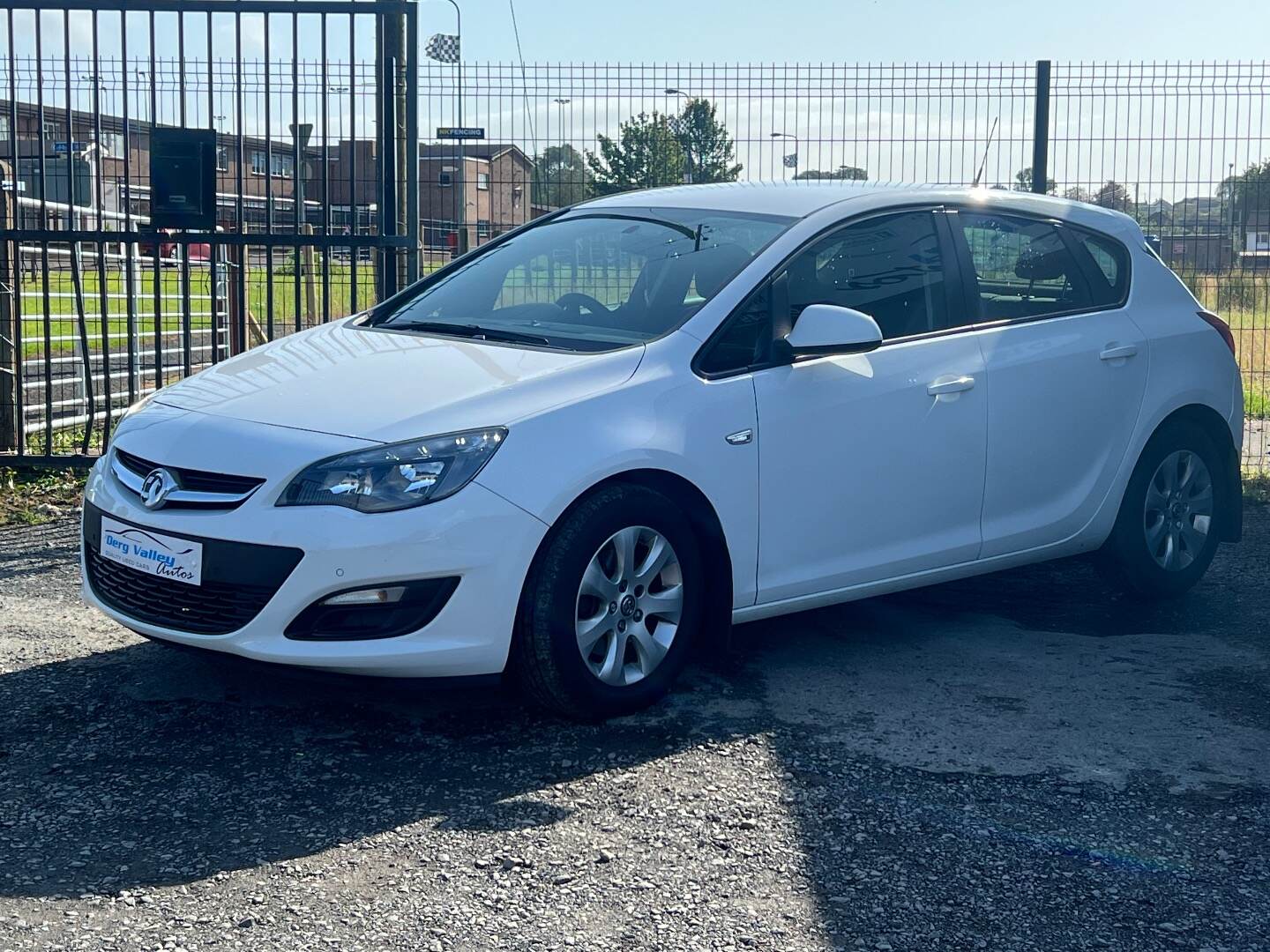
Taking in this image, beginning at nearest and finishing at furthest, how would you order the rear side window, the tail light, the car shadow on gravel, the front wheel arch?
the car shadow on gravel → the front wheel arch → the rear side window → the tail light

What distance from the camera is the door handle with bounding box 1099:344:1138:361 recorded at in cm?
588

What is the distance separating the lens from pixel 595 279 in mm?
5453

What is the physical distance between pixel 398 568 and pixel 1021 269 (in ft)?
9.58

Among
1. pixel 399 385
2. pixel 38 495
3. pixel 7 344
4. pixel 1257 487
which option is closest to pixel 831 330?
pixel 399 385

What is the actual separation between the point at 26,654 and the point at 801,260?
3.04m

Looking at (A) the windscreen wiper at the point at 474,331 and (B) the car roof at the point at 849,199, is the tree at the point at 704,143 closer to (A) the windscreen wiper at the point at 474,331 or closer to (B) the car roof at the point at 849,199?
(B) the car roof at the point at 849,199

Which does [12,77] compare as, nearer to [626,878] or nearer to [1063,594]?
[1063,594]

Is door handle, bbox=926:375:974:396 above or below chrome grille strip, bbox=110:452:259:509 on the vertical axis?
above

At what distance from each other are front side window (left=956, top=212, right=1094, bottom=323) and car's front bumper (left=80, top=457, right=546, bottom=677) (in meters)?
2.29

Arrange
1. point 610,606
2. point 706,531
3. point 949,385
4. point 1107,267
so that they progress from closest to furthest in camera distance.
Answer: point 610,606
point 706,531
point 949,385
point 1107,267

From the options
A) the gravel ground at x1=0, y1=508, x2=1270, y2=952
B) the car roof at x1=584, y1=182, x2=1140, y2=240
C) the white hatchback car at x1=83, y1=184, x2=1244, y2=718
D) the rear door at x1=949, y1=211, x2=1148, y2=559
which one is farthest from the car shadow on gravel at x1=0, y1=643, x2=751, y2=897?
the car roof at x1=584, y1=182, x2=1140, y2=240

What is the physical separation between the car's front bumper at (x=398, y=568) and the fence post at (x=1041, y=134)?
594cm

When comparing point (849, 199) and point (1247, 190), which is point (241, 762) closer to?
point (849, 199)

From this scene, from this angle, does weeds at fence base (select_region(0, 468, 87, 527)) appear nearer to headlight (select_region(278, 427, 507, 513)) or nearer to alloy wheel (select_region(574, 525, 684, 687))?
headlight (select_region(278, 427, 507, 513))
